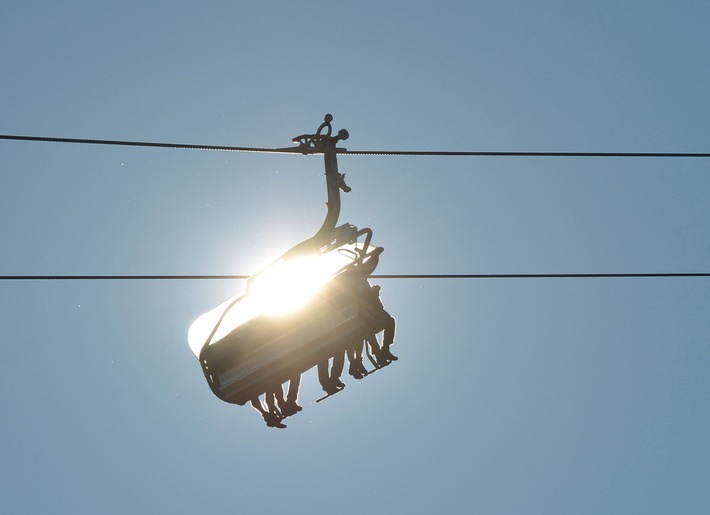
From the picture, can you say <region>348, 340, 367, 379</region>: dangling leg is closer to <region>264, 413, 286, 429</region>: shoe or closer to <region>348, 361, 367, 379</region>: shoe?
<region>348, 361, 367, 379</region>: shoe

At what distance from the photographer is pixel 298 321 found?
5.43 m

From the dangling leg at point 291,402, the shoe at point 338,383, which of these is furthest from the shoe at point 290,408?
the shoe at point 338,383

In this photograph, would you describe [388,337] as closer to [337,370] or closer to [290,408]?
[337,370]

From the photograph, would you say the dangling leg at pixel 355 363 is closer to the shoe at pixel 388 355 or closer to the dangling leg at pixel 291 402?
the shoe at pixel 388 355

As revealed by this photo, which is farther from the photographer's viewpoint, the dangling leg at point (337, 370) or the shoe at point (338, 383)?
the shoe at point (338, 383)

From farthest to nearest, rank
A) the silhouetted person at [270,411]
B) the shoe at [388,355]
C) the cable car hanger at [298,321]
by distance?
the silhouetted person at [270,411], the shoe at [388,355], the cable car hanger at [298,321]

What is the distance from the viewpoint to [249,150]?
6.55m

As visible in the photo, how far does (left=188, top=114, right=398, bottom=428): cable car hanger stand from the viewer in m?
5.44

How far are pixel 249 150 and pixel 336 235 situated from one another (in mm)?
1234

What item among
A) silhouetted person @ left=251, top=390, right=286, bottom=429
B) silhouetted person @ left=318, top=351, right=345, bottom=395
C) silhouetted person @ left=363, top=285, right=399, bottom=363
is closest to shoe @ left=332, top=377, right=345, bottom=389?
silhouetted person @ left=318, top=351, right=345, bottom=395

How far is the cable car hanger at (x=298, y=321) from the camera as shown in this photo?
17.8 feet

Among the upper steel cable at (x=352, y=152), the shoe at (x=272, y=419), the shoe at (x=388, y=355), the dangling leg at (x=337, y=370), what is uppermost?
the upper steel cable at (x=352, y=152)

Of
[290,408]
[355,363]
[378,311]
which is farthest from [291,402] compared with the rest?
[378,311]

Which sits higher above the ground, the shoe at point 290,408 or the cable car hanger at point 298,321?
the cable car hanger at point 298,321
